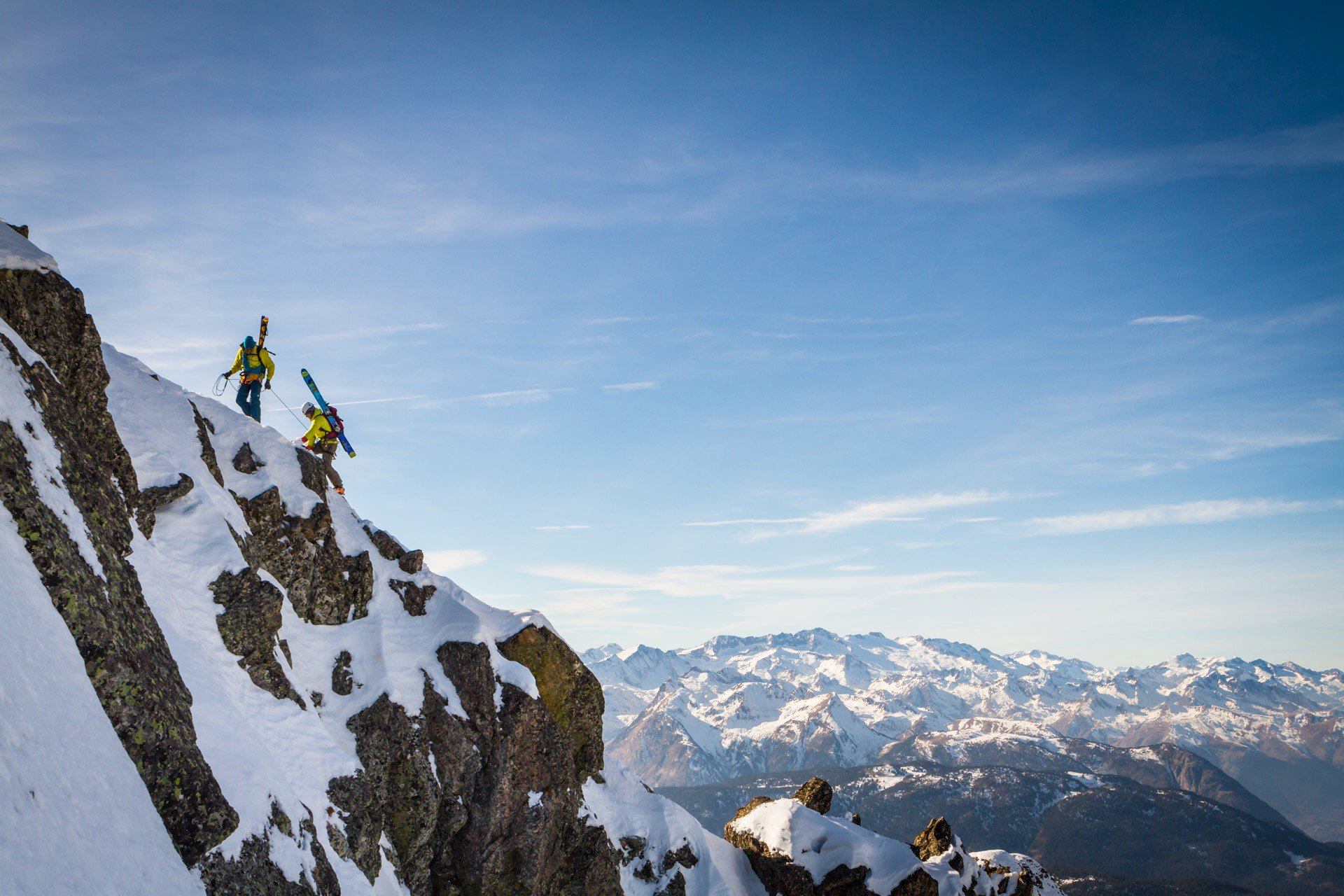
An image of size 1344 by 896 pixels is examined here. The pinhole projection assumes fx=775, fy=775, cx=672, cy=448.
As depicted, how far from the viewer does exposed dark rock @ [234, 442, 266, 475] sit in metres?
33.1

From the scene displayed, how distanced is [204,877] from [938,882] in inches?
1873

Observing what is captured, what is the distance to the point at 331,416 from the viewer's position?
1657 inches

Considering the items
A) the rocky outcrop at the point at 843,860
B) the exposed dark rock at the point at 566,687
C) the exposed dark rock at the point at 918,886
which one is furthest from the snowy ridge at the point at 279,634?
the exposed dark rock at the point at 918,886

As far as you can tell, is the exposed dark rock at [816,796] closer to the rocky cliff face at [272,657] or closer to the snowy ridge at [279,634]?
the rocky cliff face at [272,657]

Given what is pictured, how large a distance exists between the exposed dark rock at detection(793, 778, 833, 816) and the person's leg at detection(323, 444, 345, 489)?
132 ft

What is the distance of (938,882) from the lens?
4947 cm

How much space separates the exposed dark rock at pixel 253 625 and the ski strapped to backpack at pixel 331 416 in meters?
16.6

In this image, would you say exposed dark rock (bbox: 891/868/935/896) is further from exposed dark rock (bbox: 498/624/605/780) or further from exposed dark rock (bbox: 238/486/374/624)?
exposed dark rock (bbox: 238/486/374/624)

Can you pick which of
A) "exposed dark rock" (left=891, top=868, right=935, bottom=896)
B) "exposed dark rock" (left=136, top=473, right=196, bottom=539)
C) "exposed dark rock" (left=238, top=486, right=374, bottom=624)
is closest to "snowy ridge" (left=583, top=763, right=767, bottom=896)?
"exposed dark rock" (left=891, top=868, right=935, bottom=896)

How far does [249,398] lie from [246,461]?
5.87 meters

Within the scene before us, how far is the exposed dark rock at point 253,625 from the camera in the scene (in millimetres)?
24453

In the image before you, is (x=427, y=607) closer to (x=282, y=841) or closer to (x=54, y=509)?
(x=282, y=841)

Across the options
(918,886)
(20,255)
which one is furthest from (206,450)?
(918,886)

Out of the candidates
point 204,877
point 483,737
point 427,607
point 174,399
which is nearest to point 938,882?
point 483,737
